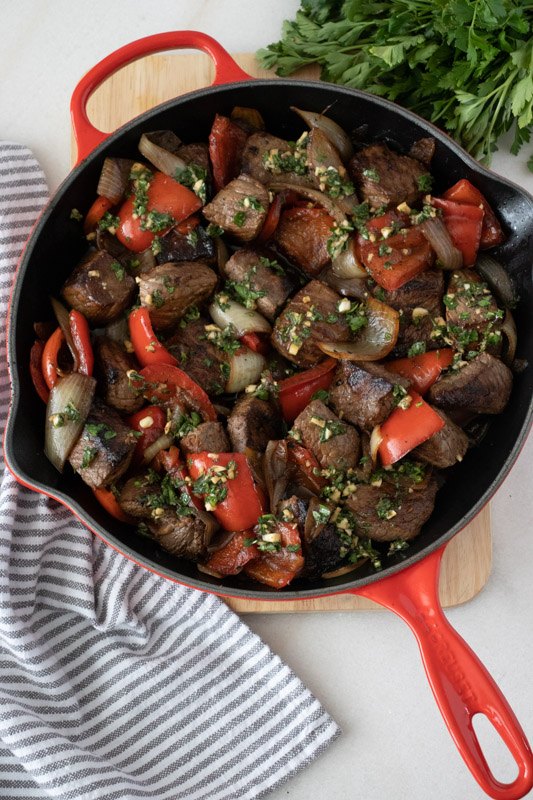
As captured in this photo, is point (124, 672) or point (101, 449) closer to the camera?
point (101, 449)

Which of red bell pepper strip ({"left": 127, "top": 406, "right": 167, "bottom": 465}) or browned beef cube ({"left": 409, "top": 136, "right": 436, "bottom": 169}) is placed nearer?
red bell pepper strip ({"left": 127, "top": 406, "right": 167, "bottom": 465})

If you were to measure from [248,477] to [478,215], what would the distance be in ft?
4.55

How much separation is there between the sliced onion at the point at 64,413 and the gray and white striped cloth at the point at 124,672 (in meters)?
0.36

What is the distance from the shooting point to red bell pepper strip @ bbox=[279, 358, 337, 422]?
3.20 m

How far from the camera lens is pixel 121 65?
122 inches

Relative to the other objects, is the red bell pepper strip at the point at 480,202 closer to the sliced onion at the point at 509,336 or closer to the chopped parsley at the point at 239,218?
the sliced onion at the point at 509,336

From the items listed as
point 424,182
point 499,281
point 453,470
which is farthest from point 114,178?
point 453,470

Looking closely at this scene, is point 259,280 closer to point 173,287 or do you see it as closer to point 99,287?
point 173,287

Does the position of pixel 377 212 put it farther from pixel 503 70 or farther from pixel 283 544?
pixel 283 544

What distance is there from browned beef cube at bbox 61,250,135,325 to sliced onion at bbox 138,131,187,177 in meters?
0.42

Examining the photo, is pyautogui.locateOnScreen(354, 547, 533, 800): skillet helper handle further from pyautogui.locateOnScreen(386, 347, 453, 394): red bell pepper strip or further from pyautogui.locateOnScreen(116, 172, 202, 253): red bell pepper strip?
pyautogui.locateOnScreen(116, 172, 202, 253): red bell pepper strip

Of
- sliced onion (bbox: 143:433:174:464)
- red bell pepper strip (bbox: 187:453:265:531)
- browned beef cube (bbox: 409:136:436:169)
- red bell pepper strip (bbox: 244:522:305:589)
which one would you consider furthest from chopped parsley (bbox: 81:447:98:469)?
browned beef cube (bbox: 409:136:436:169)

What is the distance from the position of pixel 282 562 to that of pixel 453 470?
33.8 inches

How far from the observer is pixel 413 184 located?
10.6ft
